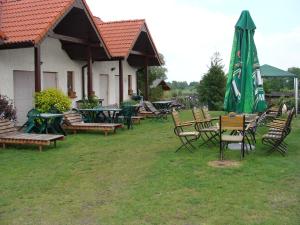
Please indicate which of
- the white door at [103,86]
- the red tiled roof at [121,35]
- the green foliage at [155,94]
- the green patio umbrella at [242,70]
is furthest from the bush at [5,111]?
the green foliage at [155,94]

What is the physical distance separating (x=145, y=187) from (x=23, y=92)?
32.5 ft

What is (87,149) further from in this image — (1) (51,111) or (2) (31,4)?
(2) (31,4)

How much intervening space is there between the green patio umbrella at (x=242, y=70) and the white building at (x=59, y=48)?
19.3ft

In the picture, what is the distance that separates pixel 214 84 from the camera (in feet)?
84.0

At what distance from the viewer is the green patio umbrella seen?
29.7 ft

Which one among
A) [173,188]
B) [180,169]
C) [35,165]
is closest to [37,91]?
[35,165]

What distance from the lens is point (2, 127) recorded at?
10.4 meters

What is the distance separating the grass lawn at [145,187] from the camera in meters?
4.86

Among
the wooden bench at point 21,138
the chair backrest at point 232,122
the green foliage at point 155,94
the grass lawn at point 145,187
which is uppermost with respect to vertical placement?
the green foliage at point 155,94

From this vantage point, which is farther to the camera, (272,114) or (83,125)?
(272,114)

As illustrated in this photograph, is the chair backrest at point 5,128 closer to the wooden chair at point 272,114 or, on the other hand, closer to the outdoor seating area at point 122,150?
the outdoor seating area at point 122,150

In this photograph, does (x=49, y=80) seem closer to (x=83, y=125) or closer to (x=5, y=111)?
(x=83, y=125)

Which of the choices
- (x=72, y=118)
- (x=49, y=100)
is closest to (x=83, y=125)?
(x=72, y=118)

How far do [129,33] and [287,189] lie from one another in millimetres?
14396
